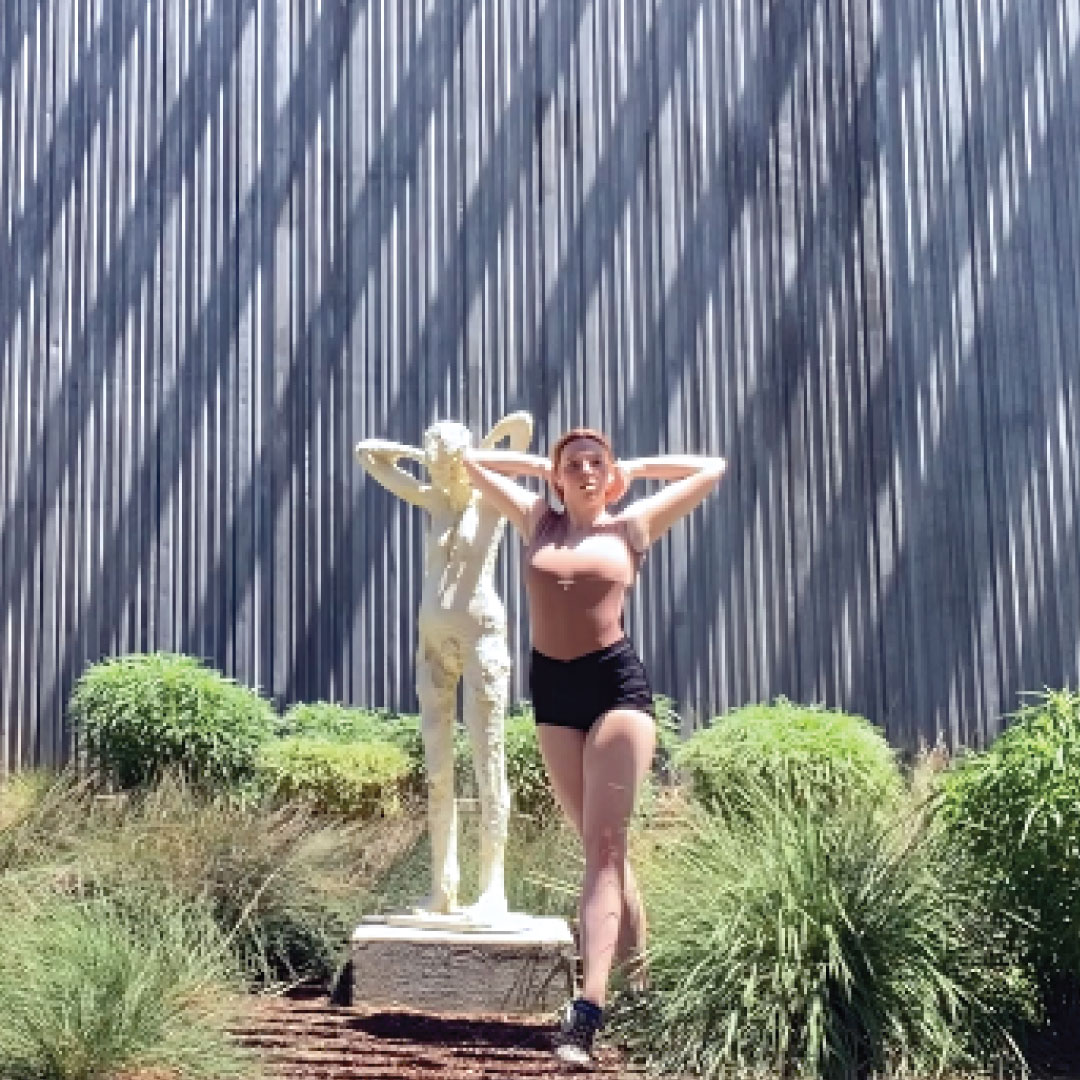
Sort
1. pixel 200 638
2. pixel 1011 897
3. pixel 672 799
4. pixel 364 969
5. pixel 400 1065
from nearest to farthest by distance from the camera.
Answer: pixel 400 1065 < pixel 1011 897 < pixel 364 969 < pixel 672 799 < pixel 200 638

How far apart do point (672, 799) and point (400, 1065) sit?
3574 mm

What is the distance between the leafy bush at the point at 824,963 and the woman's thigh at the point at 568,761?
2.25 ft

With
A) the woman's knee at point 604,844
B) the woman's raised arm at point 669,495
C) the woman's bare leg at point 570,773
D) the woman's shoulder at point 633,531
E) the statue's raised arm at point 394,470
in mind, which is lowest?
the woman's knee at point 604,844

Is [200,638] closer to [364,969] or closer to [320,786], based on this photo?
[320,786]

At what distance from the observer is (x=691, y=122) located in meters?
10.2

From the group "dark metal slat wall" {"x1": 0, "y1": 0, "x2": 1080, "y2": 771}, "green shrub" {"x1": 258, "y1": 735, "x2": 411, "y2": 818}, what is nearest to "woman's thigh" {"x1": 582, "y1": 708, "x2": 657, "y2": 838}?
"green shrub" {"x1": 258, "y1": 735, "x2": 411, "y2": 818}

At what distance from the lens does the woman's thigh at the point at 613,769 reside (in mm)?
4184

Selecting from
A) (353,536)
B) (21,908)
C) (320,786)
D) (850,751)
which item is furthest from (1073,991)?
(353,536)

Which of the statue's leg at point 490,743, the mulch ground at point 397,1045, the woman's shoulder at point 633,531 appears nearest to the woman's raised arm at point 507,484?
the woman's shoulder at point 633,531

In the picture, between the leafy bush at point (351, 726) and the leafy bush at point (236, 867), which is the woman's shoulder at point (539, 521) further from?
the leafy bush at point (351, 726)

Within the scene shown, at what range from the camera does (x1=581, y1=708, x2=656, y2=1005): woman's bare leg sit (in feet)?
13.6

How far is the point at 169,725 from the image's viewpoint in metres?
8.60

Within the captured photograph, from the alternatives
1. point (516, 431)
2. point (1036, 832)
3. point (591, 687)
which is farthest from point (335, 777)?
point (1036, 832)

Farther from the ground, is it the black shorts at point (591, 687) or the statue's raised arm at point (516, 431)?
the statue's raised arm at point (516, 431)
